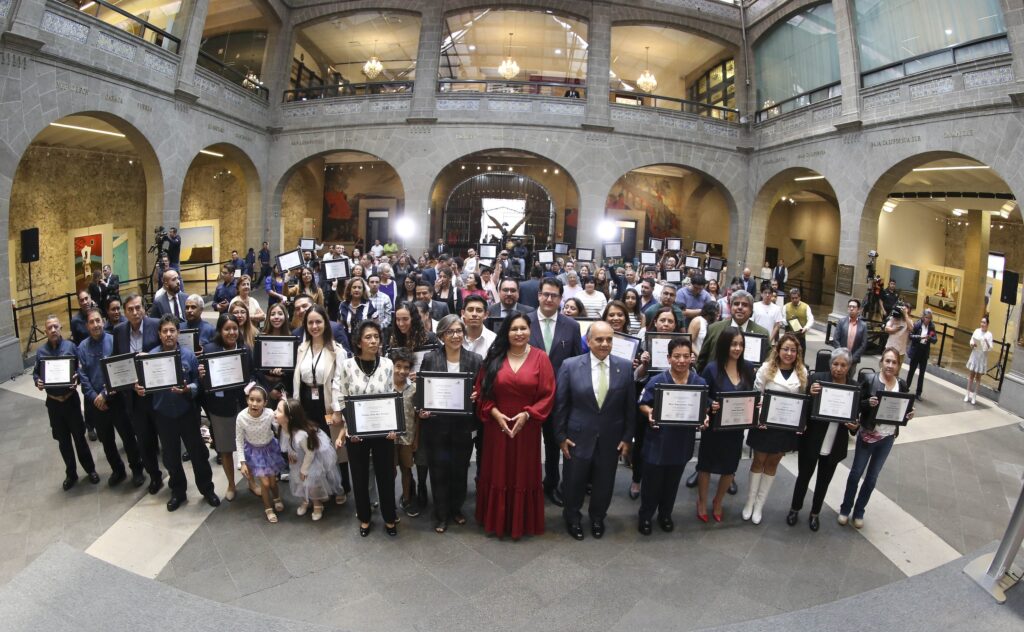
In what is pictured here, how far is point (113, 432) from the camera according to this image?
5512 millimetres

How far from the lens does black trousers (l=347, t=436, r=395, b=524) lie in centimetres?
466

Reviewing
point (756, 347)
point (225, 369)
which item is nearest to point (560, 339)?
point (756, 347)

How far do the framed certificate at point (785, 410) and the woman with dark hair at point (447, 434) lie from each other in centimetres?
245

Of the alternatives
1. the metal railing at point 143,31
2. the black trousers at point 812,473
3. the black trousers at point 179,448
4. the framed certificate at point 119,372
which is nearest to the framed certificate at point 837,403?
the black trousers at point 812,473

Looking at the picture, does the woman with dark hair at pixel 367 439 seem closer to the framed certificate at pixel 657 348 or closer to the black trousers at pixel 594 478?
the black trousers at pixel 594 478

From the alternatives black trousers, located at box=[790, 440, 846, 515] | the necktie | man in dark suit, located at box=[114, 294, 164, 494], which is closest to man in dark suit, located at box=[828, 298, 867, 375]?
black trousers, located at box=[790, 440, 846, 515]

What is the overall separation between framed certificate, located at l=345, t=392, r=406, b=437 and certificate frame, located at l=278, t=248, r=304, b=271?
6545mm

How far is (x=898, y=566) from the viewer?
4770 mm

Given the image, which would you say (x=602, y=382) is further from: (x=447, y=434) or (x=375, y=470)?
(x=375, y=470)

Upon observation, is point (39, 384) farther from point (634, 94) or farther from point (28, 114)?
point (634, 94)

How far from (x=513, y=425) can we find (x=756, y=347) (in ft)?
11.0

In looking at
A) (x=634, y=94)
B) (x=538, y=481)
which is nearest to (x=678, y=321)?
(x=538, y=481)

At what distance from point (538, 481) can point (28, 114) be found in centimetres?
1133

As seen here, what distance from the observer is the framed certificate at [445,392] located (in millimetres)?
4512
